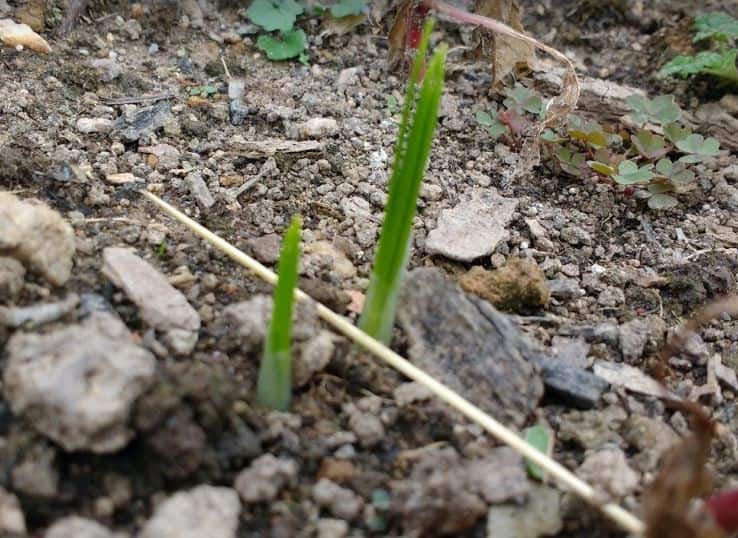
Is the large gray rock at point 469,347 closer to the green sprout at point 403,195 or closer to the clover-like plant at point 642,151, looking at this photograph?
the green sprout at point 403,195

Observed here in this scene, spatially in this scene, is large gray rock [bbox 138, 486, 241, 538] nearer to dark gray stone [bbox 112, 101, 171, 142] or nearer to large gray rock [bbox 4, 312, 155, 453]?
large gray rock [bbox 4, 312, 155, 453]

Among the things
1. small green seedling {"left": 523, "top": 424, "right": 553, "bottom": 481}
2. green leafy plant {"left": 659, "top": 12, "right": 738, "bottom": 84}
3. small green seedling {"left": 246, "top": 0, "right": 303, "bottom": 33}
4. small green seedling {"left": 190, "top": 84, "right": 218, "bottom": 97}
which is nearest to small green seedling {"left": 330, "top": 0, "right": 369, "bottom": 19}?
small green seedling {"left": 246, "top": 0, "right": 303, "bottom": 33}

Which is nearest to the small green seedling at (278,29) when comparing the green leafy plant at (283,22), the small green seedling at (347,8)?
the green leafy plant at (283,22)

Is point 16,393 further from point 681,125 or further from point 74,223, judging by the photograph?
point 681,125

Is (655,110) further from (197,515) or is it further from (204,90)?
(197,515)

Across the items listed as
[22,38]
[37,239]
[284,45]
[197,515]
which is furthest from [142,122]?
[197,515]

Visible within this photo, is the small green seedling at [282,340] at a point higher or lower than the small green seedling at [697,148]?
lower

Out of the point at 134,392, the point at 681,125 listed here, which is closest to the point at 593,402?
the point at 134,392
